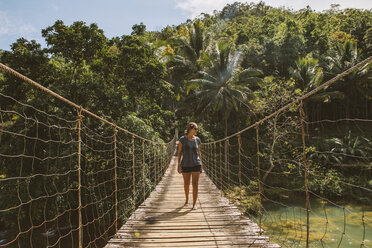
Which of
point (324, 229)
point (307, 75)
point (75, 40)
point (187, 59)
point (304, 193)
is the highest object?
point (187, 59)

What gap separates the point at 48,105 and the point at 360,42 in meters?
18.5

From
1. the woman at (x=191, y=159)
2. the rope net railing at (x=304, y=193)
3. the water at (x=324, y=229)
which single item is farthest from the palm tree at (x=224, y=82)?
the woman at (x=191, y=159)

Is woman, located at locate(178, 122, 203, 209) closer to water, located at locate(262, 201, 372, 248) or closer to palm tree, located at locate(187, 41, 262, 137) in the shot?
water, located at locate(262, 201, 372, 248)

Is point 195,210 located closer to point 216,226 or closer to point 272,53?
point 216,226

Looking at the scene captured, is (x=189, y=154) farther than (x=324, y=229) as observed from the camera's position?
No

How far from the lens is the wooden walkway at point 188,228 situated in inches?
77.3

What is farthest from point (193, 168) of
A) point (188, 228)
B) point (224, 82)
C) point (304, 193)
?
point (224, 82)

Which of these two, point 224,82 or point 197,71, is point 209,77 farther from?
point 197,71

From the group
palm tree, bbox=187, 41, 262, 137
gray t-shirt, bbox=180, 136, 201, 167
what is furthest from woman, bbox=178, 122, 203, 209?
palm tree, bbox=187, 41, 262, 137

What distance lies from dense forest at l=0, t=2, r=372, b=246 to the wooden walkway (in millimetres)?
931

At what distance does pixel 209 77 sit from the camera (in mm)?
13133

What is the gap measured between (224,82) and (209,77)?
0.82 metres

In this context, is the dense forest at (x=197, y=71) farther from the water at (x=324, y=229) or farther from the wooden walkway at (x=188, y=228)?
the water at (x=324, y=229)

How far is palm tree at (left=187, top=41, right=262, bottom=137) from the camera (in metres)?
12.5
